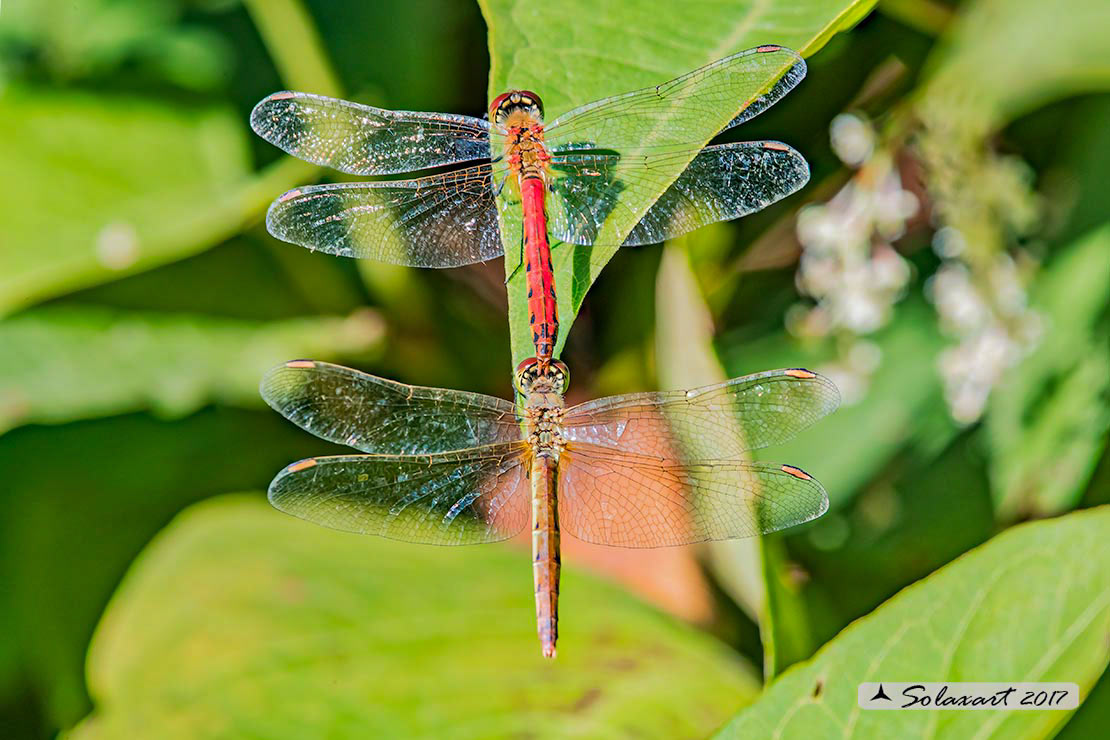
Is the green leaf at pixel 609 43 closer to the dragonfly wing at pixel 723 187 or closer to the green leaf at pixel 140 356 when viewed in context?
the dragonfly wing at pixel 723 187

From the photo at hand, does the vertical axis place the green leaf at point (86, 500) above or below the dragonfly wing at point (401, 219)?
below

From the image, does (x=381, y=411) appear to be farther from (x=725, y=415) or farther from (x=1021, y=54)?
(x=1021, y=54)

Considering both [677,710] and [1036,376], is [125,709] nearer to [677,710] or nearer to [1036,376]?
[677,710]

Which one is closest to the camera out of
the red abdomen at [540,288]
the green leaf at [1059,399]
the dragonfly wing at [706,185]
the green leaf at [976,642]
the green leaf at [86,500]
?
the green leaf at [976,642]

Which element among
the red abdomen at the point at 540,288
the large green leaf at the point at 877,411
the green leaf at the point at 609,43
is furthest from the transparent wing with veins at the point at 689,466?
the large green leaf at the point at 877,411

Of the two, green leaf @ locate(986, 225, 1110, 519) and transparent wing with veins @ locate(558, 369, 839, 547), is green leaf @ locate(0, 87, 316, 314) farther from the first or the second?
green leaf @ locate(986, 225, 1110, 519)

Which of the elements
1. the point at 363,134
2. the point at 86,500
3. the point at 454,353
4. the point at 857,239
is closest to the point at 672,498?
the point at 857,239

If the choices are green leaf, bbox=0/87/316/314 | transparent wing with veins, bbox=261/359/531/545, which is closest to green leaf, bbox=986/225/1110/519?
transparent wing with veins, bbox=261/359/531/545
